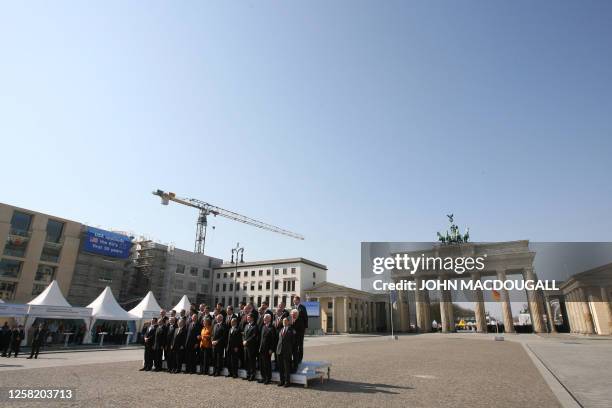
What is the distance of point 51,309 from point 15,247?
110 ft

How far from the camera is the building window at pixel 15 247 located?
49438 millimetres

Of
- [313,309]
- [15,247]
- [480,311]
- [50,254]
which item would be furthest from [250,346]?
[480,311]

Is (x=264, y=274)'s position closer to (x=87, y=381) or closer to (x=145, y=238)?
(x=145, y=238)

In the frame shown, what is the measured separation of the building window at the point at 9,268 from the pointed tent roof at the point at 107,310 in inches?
1181

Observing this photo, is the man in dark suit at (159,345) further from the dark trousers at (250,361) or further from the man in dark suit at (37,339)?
the man in dark suit at (37,339)

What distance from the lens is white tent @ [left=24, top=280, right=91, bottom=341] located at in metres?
25.2

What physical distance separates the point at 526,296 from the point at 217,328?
67.6 m

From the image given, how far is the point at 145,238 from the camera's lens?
75250 millimetres

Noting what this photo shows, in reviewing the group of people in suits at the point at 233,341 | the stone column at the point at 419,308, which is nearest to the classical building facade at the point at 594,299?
the stone column at the point at 419,308

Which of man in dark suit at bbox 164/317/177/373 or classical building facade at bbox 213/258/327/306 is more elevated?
classical building facade at bbox 213/258/327/306

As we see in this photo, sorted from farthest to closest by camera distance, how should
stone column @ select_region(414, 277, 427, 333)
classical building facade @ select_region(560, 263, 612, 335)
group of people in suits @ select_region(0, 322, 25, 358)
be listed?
stone column @ select_region(414, 277, 427, 333) → classical building facade @ select_region(560, 263, 612, 335) → group of people in suits @ select_region(0, 322, 25, 358)

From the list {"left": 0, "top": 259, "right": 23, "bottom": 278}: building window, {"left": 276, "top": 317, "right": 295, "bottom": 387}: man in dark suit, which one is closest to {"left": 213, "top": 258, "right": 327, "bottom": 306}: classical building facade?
{"left": 0, "top": 259, "right": 23, "bottom": 278}: building window

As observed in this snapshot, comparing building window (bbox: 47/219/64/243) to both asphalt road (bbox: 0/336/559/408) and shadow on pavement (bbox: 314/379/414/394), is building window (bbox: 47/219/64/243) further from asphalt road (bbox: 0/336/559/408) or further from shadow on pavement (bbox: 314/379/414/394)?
shadow on pavement (bbox: 314/379/414/394)

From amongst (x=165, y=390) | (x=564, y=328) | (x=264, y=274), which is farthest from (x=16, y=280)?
(x=564, y=328)
